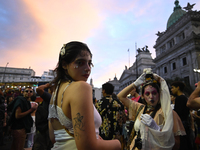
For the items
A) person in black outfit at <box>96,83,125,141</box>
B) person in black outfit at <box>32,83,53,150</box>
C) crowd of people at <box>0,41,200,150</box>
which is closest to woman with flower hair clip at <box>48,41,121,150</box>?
crowd of people at <box>0,41,200,150</box>

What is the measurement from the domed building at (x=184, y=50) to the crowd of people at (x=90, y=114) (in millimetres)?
21199

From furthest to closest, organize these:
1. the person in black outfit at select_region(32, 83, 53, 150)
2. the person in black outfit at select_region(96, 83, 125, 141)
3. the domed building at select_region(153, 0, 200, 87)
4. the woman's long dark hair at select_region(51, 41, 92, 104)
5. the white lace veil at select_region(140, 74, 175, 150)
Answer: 1. the domed building at select_region(153, 0, 200, 87)
2. the person in black outfit at select_region(96, 83, 125, 141)
3. the person in black outfit at select_region(32, 83, 53, 150)
4. the white lace veil at select_region(140, 74, 175, 150)
5. the woman's long dark hair at select_region(51, 41, 92, 104)

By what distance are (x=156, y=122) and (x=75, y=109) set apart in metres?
1.82

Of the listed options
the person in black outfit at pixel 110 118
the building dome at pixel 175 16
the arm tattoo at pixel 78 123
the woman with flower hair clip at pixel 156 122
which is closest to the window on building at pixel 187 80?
the building dome at pixel 175 16

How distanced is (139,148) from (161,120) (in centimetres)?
60

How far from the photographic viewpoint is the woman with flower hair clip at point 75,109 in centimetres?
85

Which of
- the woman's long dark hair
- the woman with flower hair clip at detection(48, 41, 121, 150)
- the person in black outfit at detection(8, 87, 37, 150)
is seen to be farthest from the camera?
the person in black outfit at detection(8, 87, 37, 150)

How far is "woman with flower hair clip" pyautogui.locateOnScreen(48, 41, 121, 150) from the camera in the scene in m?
0.85

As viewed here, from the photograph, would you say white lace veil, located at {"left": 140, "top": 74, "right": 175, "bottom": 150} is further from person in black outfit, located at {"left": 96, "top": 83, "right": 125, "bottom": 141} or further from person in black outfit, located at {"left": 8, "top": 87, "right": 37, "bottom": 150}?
person in black outfit, located at {"left": 8, "top": 87, "right": 37, "bottom": 150}

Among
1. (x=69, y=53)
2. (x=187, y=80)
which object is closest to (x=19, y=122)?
(x=69, y=53)

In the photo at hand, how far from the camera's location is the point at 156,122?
2.15 metres

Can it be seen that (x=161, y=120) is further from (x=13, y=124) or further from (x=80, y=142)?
(x=13, y=124)

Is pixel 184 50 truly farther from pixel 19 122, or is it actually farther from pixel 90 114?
pixel 90 114

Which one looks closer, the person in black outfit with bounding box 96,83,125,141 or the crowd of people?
the crowd of people
